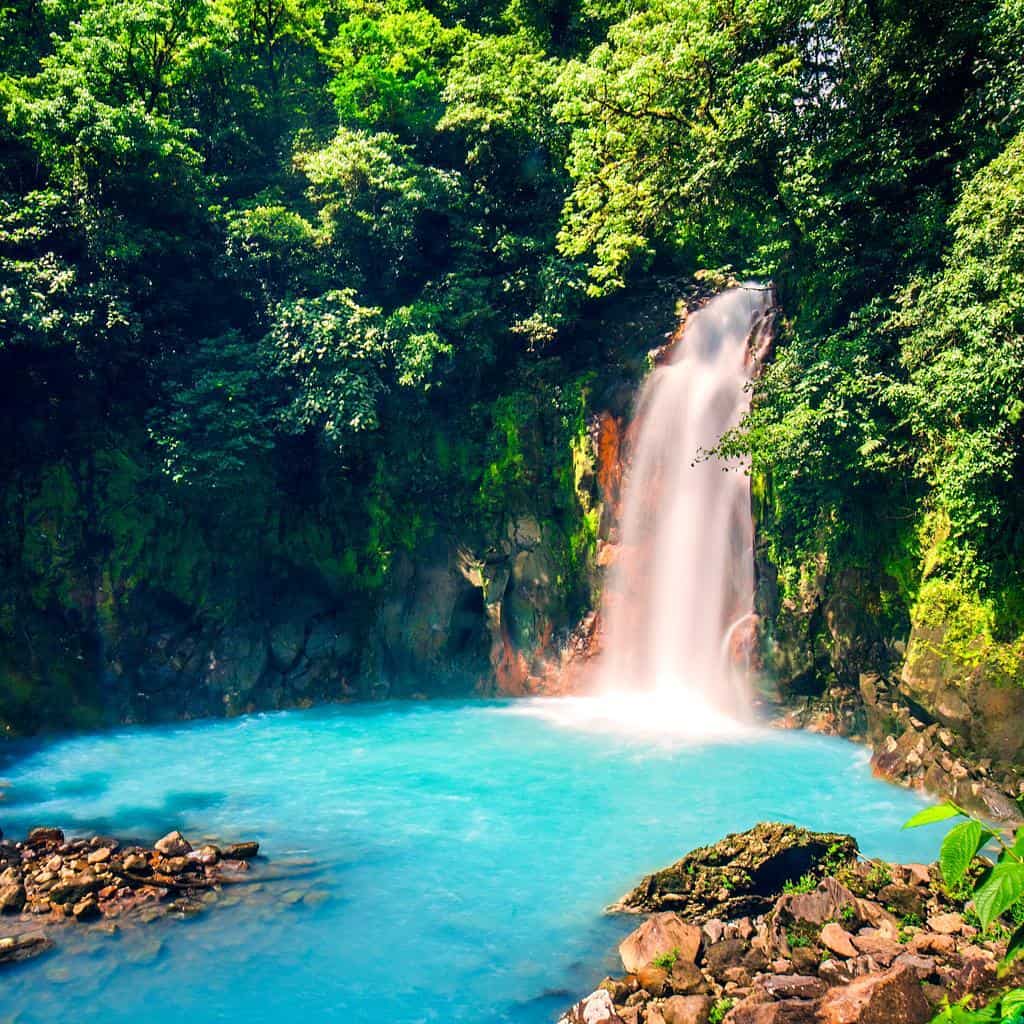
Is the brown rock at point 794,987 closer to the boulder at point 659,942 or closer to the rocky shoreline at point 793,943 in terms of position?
the rocky shoreline at point 793,943

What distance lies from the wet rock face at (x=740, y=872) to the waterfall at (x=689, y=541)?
706 cm

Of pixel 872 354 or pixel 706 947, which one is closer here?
pixel 706 947

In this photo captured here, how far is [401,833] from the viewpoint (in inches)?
437

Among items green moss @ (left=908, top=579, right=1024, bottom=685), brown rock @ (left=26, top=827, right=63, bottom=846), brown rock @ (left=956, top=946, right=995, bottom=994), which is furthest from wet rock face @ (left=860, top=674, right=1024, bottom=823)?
brown rock @ (left=26, top=827, right=63, bottom=846)

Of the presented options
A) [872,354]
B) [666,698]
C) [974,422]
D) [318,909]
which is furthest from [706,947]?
[666,698]

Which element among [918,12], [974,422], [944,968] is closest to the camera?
[944,968]

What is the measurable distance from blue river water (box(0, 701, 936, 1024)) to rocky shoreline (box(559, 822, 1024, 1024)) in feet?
2.33

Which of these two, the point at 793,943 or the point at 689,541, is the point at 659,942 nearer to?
the point at 793,943

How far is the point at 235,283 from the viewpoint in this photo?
18.9m

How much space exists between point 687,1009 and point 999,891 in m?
4.95

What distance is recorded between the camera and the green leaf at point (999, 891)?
2.22 meters

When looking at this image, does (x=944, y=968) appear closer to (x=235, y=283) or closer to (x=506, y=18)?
(x=235, y=283)

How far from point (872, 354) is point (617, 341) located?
25.4 ft

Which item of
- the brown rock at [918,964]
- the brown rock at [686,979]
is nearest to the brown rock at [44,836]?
the brown rock at [686,979]
